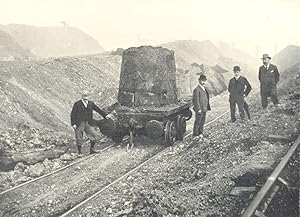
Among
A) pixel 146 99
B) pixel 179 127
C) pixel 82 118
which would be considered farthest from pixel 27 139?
pixel 179 127

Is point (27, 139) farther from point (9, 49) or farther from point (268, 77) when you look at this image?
point (9, 49)

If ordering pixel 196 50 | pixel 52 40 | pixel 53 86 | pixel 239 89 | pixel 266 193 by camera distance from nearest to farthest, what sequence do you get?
pixel 266 193, pixel 239 89, pixel 53 86, pixel 196 50, pixel 52 40

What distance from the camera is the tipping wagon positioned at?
1045 centimetres

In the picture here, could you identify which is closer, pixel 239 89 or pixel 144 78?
pixel 239 89

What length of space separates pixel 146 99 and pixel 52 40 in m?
44.8

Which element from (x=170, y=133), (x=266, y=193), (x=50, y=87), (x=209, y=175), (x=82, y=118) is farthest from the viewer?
(x=50, y=87)

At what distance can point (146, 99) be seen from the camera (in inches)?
441

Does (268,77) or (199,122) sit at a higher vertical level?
(268,77)

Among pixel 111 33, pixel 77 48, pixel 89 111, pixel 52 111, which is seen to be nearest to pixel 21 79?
pixel 52 111

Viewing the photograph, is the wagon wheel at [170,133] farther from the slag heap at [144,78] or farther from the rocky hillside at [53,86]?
the rocky hillside at [53,86]

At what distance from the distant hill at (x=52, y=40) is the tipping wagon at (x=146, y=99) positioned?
1489 inches

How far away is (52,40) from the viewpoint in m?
52.6

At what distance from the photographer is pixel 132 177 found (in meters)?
7.97

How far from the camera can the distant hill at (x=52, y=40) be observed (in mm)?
49188
